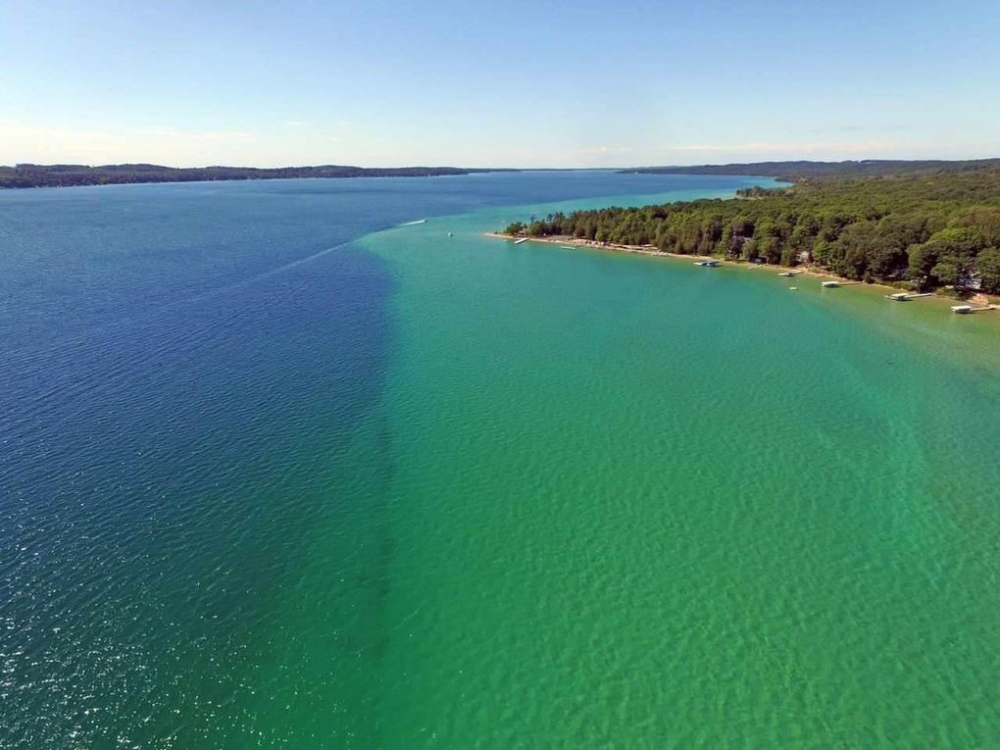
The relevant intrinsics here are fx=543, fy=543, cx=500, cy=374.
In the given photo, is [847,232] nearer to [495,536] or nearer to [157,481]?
[495,536]

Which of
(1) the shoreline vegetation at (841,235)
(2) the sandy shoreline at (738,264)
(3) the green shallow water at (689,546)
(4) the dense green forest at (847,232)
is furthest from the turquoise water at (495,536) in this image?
(4) the dense green forest at (847,232)

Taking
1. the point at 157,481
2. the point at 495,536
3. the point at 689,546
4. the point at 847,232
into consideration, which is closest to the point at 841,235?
the point at 847,232

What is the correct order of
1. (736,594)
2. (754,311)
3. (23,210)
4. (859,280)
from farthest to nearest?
(23,210), (859,280), (754,311), (736,594)

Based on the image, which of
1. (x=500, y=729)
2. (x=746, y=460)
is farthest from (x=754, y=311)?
(x=500, y=729)

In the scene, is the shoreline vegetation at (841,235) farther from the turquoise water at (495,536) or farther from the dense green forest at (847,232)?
the turquoise water at (495,536)

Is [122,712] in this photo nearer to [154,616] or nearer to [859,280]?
[154,616]

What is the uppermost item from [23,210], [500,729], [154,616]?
[23,210]

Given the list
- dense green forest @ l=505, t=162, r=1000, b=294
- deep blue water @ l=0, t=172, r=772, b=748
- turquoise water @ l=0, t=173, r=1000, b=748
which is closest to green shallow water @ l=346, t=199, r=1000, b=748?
turquoise water @ l=0, t=173, r=1000, b=748
